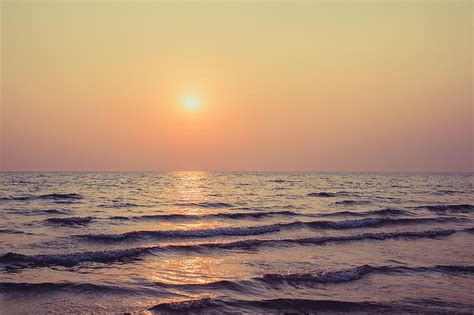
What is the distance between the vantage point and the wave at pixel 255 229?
20641 mm

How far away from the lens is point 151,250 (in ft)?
57.3

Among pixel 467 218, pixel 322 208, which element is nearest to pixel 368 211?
pixel 322 208

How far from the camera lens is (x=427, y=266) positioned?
15.3m

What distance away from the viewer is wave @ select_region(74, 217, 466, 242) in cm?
2064

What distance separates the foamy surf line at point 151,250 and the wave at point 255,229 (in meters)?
3.02

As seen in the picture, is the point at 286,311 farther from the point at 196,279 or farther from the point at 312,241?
the point at 312,241

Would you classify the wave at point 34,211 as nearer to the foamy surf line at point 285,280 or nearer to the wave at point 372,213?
the foamy surf line at point 285,280

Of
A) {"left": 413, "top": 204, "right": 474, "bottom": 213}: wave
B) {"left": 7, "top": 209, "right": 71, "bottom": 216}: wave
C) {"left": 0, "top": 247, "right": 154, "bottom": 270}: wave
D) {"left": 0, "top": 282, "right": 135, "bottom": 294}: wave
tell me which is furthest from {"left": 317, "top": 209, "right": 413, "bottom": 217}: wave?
{"left": 0, "top": 282, "right": 135, "bottom": 294}: wave

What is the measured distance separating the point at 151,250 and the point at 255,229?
7.66 m

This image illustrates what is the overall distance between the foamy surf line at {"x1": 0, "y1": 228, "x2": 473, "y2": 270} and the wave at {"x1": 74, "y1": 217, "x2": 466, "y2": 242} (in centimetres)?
302

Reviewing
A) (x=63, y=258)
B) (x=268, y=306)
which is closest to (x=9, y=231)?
(x=63, y=258)

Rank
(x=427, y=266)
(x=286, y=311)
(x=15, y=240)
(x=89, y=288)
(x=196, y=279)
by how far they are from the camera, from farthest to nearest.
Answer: (x=15, y=240) < (x=427, y=266) < (x=196, y=279) < (x=89, y=288) < (x=286, y=311)

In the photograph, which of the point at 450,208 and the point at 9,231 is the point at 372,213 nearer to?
the point at 450,208

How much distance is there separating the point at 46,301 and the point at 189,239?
10316mm
